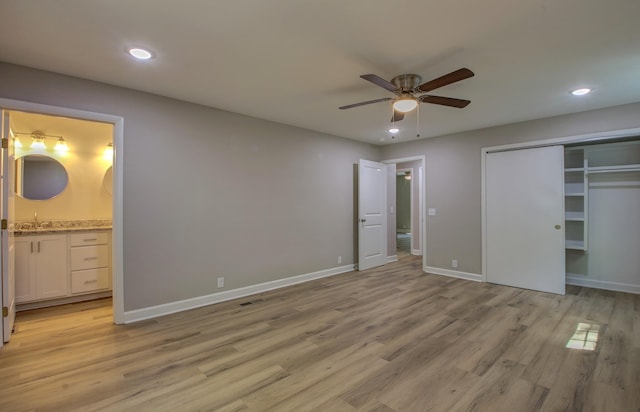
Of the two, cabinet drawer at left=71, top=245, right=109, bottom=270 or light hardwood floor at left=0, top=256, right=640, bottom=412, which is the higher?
cabinet drawer at left=71, top=245, right=109, bottom=270

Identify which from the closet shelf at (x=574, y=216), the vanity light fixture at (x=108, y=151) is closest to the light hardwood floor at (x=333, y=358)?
the closet shelf at (x=574, y=216)

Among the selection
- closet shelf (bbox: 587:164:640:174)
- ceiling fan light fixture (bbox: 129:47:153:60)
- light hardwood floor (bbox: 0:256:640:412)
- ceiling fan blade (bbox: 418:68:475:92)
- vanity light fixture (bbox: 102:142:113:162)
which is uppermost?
ceiling fan light fixture (bbox: 129:47:153:60)

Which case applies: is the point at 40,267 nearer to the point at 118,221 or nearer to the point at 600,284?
the point at 118,221

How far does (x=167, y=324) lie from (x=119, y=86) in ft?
8.54

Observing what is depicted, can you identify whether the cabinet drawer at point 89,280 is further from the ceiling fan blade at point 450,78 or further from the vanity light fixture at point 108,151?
the ceiling fan blade at point 450,78

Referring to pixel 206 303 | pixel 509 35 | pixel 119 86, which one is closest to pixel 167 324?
pixel 206 303

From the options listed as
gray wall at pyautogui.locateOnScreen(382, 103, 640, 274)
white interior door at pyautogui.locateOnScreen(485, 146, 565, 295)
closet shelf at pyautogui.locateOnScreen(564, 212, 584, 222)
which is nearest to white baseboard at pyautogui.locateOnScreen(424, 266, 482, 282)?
gray wall at pyautogui.locateOnScreen(382, 103, 640, 274)

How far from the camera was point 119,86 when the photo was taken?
126 inches

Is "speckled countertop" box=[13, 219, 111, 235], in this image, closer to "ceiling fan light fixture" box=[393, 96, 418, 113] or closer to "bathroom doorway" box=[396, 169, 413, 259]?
"ceiling fan light fixture" box=[393, 96, 418, 113]

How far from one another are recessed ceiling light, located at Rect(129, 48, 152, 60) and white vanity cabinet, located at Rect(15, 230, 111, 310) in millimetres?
2742

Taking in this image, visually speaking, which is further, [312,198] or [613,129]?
[312,198]

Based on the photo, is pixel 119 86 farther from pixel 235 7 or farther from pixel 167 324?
pixel 167 324

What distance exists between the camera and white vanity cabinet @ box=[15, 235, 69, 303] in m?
3.63

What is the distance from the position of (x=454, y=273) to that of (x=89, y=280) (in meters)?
5.63
